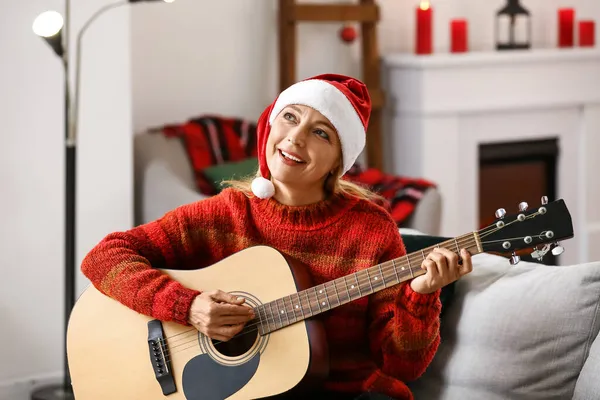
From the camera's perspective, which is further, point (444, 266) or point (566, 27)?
point (566, 27)

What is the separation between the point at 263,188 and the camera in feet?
6.32

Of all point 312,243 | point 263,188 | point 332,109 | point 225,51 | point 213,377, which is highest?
point 225,51

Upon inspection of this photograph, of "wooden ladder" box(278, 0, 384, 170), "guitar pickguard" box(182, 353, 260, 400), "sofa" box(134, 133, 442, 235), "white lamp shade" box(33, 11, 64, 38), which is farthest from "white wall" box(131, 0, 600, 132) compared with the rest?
"guitar pickguard" box(182, 353, 260, 400)

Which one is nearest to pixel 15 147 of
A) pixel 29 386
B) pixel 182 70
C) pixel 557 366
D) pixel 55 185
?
pixel 55 185

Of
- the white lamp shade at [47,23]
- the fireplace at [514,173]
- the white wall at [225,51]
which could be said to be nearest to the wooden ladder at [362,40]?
the white wall at [225,51]

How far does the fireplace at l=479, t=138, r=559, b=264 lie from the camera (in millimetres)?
4453

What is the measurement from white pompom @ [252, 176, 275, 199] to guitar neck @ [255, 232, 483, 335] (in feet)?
0.74

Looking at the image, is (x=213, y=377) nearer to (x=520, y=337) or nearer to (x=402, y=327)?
(x=402, y=327)

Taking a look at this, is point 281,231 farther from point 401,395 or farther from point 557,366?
point 557,366

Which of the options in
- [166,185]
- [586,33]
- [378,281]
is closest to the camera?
[378,281]

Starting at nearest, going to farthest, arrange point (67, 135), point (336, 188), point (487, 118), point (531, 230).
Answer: point (531, 230) → point (336, 188) → point (67, 135) → point (487, 118)

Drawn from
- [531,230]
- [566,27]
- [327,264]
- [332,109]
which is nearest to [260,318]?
[327,264]

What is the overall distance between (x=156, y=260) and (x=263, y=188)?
272 mm

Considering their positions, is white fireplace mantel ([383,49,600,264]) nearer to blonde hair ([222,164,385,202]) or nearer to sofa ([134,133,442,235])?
sofa ([134,133,442,235])
